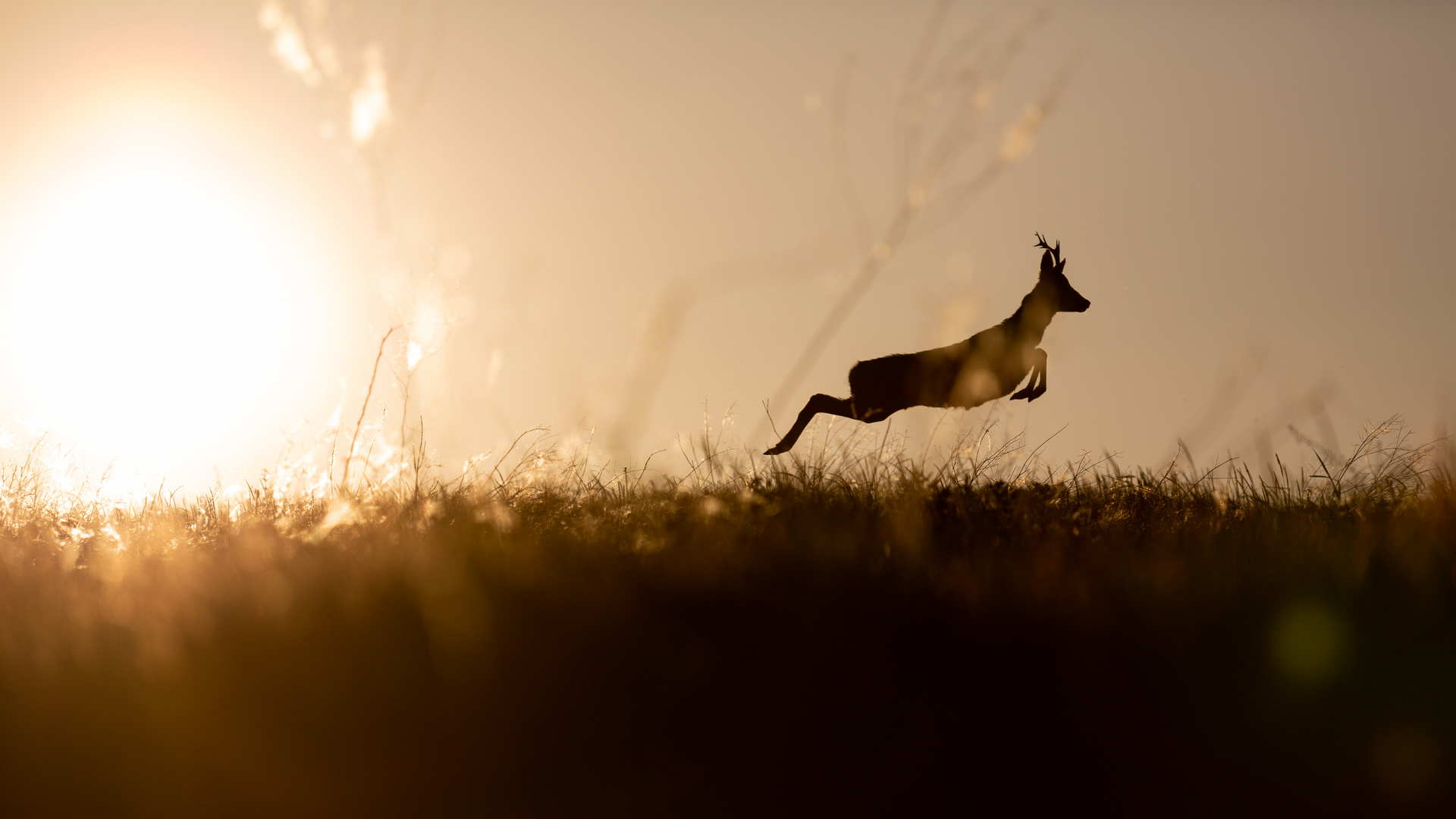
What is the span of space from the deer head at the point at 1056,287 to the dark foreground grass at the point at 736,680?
1743mm

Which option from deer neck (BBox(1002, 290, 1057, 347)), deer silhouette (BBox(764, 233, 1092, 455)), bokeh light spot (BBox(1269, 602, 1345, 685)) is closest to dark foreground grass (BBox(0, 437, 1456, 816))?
bokeh light spot (BBox(1269, 602, 1345, 685))

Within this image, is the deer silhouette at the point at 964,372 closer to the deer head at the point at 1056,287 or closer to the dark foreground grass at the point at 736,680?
the deer head at the point at 1056,287

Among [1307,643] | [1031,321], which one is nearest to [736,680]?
[1307,643]

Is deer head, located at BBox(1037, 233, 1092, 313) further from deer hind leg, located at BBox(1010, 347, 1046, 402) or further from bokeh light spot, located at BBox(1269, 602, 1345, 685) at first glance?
bokeh light spot, located at BBox(1269, 602, 1345, 685)

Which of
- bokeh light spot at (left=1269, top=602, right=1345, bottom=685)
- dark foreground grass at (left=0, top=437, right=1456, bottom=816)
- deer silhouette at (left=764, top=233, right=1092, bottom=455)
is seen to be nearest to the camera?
dark foreground grass at (left=0, top=437, right=1456, bottom=816)

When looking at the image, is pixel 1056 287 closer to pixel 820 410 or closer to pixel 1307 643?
pixel 820 410

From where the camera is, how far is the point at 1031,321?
4410 mm

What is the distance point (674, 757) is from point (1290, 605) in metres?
1.80

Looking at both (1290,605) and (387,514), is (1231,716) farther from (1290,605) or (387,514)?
(387,514)

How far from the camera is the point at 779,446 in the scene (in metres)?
4.16

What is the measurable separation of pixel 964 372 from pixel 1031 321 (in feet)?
1.57

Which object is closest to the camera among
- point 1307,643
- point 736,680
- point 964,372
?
point 736,680

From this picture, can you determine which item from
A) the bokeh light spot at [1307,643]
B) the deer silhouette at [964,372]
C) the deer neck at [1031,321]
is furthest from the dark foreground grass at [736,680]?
the deer neck at [1031,321]

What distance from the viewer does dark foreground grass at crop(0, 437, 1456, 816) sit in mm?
2090
